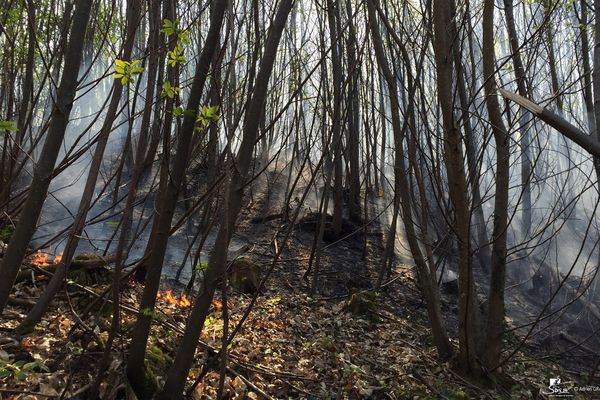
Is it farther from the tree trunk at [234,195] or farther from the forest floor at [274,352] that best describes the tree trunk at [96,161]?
the tree trunk at [234,195]

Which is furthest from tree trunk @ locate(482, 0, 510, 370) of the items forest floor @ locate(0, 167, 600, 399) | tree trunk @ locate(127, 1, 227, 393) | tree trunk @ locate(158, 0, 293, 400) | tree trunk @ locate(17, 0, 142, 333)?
tree trunk @ locate(17, 0, 142, 333)

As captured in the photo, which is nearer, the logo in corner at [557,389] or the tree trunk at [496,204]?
the tree trunk at [496,204]

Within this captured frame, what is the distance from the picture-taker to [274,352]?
3.78 metres

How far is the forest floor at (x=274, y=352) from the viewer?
2.50 meters

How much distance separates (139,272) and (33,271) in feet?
3.83

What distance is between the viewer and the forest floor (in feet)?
8.20

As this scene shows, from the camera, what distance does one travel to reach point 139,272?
4707 millimetres

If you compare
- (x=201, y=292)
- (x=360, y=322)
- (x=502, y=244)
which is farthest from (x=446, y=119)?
(x=360, y=322)

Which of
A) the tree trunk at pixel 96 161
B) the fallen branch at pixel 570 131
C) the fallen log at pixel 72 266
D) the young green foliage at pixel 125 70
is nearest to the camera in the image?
the fallen branch at pixel 570 131

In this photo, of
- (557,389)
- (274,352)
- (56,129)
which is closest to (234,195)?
(56,129)

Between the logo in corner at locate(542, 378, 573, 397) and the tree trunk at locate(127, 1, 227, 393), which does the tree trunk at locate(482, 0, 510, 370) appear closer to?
the logo in corner at locate(542, 378, 573, 397)

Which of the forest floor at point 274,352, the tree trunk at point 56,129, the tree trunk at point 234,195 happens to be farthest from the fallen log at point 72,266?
the tree trunk at point 234,195

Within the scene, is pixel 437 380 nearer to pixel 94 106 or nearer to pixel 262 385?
pixel 262 385

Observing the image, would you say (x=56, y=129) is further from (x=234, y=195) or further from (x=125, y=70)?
(x=234, y=195)
